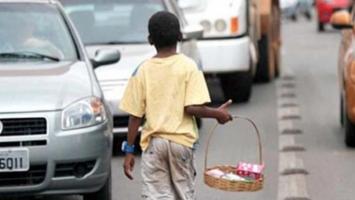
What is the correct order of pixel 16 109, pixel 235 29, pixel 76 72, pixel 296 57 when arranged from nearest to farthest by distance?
pixel 16 109 < pixel 76 72 < pixel 235 29 < pixel 296 57

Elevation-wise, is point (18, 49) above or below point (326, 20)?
above

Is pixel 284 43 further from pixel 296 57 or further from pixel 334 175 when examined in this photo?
pixel 334 175

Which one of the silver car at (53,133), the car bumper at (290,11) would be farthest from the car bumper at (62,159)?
the car bumper at (290,11)

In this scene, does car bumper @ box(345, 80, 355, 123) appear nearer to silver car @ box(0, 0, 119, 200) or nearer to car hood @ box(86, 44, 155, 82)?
car hood @ box(86, 44, 155, 82)

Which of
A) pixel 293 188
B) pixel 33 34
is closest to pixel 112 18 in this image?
pixel 33 34

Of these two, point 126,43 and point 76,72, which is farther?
point 126,43

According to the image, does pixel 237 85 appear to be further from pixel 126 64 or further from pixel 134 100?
pixel 134 100

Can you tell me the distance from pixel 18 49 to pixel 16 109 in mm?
1436

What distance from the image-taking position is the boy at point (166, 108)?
6.63 m

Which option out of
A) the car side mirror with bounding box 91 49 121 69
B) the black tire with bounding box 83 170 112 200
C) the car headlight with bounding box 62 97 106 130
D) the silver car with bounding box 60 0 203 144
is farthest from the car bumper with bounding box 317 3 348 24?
the car headlight with bounding box 62 97 106 130

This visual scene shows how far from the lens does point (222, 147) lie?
484 inches

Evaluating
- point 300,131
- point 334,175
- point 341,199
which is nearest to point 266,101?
point 300,131

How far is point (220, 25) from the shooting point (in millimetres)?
16359

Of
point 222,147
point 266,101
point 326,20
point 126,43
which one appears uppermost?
point 126,43
